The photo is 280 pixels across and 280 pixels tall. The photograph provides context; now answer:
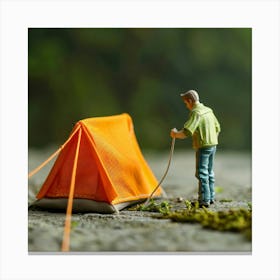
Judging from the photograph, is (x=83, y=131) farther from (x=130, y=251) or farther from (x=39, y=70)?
(x=39, y=70)

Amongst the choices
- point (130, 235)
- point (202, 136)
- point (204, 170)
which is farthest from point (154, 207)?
point (130, 235)

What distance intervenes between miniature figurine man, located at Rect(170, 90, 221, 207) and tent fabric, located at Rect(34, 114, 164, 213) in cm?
57

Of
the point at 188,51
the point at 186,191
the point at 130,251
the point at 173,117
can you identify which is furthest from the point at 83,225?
the point at 188,51

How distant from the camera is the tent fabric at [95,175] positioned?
13.3ft

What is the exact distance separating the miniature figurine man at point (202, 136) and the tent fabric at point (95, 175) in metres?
0.57

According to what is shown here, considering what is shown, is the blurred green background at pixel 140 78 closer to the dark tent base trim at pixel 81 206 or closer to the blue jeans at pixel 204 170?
the blue jeans at pixel 204 170

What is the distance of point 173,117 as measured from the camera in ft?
37.1

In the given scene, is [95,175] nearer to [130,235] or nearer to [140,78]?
[130,235]

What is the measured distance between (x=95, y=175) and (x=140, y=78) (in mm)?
7880

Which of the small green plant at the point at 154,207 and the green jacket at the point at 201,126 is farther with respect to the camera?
the small green plant at the point at 154,207

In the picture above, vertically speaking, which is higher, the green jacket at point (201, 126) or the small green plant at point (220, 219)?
the green jacket at point (201, 126)

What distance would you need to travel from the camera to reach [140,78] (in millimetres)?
11797

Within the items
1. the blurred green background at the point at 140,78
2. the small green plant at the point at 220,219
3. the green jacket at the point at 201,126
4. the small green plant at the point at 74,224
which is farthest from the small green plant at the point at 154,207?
the blurred green background at the point at 140,78

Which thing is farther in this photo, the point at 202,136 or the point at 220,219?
the point at 202,136
